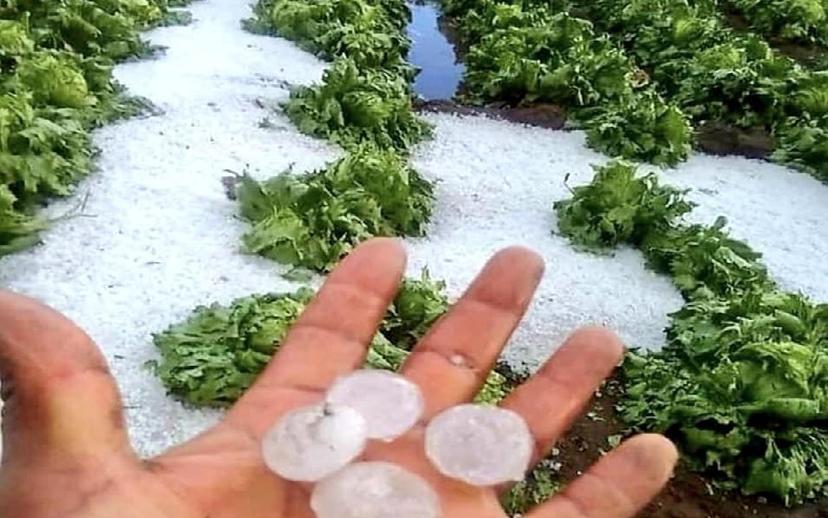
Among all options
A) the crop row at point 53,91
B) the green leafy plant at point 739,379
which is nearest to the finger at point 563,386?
the green leafy plant at point 739,379

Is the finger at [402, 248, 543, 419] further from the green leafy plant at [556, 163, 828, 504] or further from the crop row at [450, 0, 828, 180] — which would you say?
the crop row at [450, 0, 828, 180]

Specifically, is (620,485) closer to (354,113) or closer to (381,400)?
(381,400)

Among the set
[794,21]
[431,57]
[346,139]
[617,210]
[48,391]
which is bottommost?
[431,57]

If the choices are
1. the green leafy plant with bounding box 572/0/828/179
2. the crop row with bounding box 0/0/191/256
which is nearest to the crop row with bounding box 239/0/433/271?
the crop row with bounding box 0/0/191/256

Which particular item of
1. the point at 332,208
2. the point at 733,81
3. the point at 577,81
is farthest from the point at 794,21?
the point at 332,208

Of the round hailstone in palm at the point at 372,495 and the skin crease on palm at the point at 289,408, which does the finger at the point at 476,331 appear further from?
the round hailstone in palm at the point at 372,495
